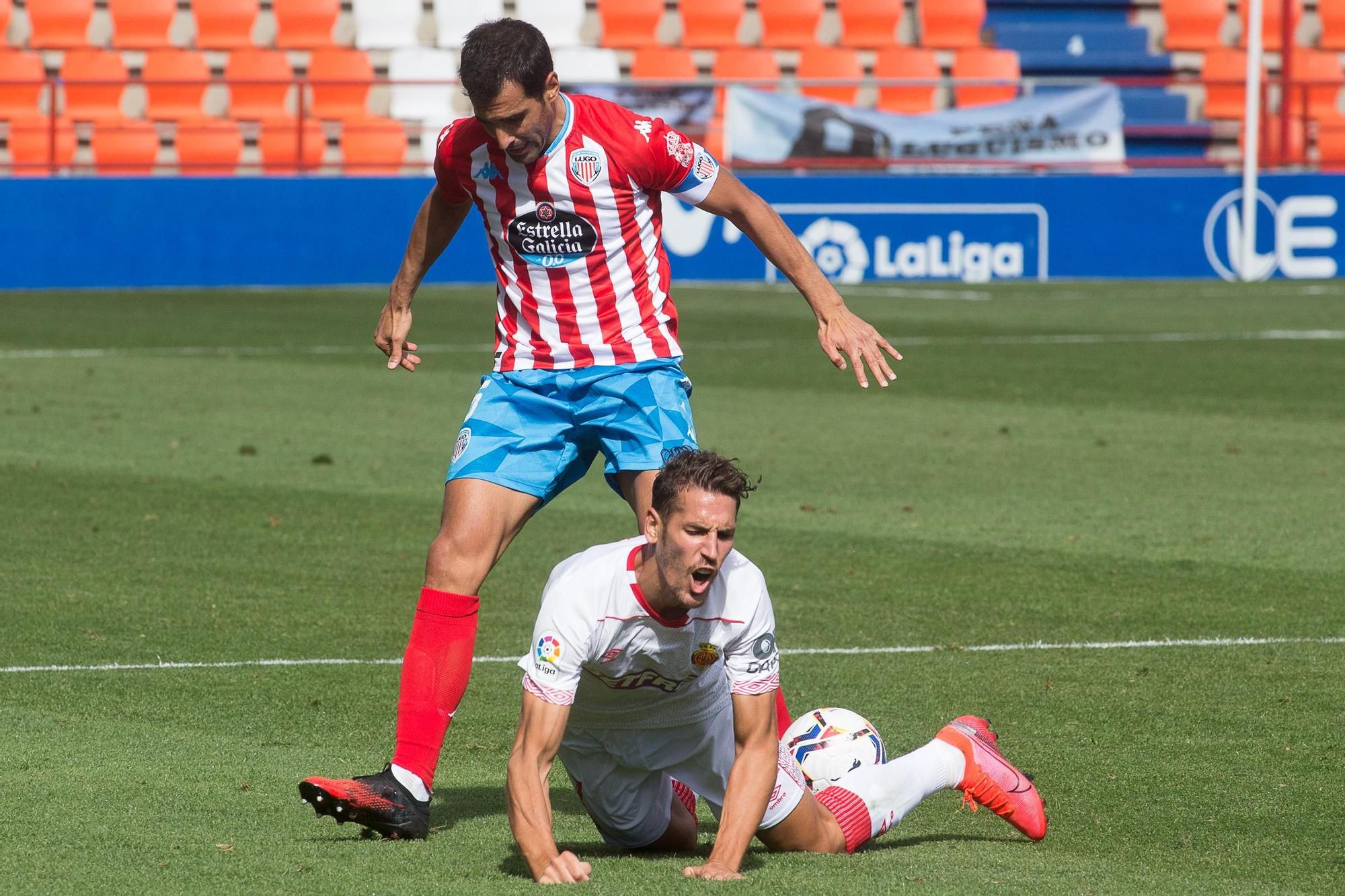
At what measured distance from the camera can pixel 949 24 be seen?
28078mm

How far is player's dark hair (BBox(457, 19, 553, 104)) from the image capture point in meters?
4.66

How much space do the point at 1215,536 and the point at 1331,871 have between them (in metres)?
4.52

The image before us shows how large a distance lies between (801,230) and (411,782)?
1934 cm

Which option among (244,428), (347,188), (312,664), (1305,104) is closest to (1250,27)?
(1305,104)

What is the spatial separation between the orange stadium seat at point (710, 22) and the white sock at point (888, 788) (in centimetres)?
2364

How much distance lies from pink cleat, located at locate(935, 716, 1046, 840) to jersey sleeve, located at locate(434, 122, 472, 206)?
1832 millimetres

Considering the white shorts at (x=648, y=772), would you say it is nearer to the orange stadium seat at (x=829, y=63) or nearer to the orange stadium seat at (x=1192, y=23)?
the orange stadium seat at (x=829, y=63)

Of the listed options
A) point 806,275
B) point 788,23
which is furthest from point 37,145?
point 806,275

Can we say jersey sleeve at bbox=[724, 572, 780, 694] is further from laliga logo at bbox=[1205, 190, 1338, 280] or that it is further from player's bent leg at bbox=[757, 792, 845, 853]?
laliga logo at bbox=[1205, 190, 1338, 280]

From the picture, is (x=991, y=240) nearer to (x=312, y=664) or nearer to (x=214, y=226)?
(x=214, y=226)

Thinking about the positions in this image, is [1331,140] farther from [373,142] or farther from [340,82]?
[340,82]

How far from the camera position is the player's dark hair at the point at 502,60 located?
466cm

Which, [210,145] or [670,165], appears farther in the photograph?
[210,145]

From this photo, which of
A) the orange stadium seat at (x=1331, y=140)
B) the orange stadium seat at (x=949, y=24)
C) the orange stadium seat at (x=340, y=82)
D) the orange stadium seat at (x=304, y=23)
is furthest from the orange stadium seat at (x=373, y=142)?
the orange stadium seat at (x=1331, y=140)
